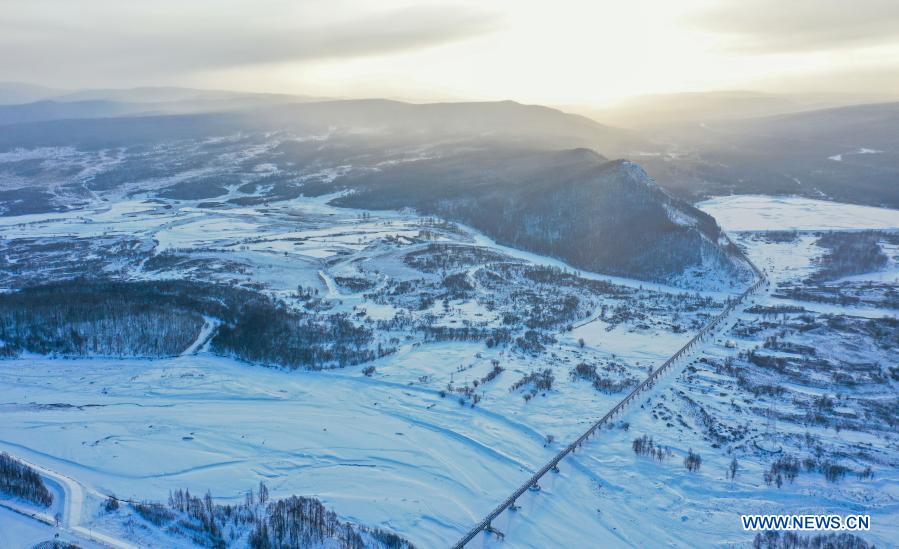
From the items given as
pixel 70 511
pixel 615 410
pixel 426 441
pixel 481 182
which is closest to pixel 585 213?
pixel 481 182

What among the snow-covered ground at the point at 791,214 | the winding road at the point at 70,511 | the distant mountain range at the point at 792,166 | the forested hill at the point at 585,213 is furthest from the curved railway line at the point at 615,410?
the distant mountain range at the point at 792,166

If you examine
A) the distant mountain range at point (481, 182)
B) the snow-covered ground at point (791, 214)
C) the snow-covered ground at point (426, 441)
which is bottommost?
the snow-covered ground at point (426, 441)

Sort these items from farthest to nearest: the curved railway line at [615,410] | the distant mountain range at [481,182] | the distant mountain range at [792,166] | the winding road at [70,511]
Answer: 1. the distant mountain range at [792,166]
2. the distant mountain range at [481,182]
3. the curved railway line at [615,410]
4. the winding road at [70,511]

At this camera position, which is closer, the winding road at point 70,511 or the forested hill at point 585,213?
the winding road at point 70,511

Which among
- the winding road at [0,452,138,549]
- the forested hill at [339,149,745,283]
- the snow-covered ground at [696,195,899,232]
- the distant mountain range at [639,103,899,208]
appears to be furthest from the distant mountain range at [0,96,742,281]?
the winding road at [0,452,138,549]

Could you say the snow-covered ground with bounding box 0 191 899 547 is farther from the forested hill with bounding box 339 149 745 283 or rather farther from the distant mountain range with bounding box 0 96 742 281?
the distant mountain range with bounding box 0 96 742 281

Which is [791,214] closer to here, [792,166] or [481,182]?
[481,182]

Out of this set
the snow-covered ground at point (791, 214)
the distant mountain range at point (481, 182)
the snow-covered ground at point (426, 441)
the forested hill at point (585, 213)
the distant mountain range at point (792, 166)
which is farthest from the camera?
the distant mountain range at point (792, 166)

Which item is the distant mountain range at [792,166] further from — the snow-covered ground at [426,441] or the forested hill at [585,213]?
the snow-covered ground at [426,441]
